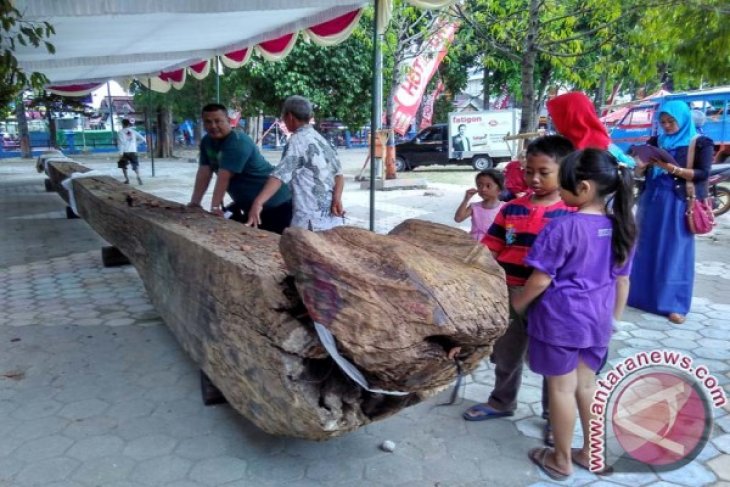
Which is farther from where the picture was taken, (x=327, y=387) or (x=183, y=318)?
(x=183, y=318)

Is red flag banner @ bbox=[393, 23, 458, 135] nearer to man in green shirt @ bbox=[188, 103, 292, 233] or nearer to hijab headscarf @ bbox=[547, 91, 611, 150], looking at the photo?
man in green shirt @ bbox=[188, 103, 292, 233]

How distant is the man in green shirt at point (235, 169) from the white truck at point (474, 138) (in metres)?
11.1

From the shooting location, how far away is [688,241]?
3574mm

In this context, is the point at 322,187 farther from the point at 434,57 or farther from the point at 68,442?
the point at 434,57

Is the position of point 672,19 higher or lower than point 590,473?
higher

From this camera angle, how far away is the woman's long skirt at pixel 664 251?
3.57 metres

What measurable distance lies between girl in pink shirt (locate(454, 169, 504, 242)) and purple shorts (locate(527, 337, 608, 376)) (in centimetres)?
95

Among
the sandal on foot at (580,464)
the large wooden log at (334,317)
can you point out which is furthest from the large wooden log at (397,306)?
the sandal on foot at (580,464)

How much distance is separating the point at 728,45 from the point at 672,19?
636 millimetres

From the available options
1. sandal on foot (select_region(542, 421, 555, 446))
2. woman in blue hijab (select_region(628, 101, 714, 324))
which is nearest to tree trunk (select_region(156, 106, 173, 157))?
woman in blue hijab (select_region(628, 101, 714, 324))

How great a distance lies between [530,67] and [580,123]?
2436 mm

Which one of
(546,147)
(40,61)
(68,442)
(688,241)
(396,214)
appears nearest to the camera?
(546,147)

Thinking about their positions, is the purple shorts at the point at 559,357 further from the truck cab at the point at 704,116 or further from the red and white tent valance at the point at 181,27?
the truck cab at the point at 704,116

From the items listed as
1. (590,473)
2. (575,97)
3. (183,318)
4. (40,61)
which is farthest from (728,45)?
(40,61)
